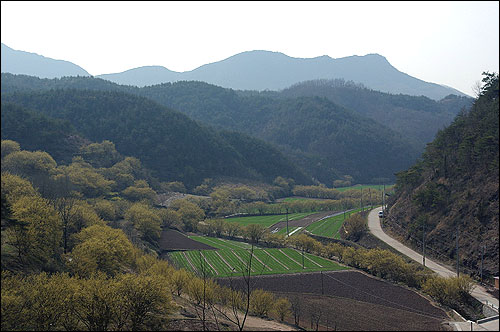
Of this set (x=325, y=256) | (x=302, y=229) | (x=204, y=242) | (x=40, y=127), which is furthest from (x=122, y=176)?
(x=325, y=256)

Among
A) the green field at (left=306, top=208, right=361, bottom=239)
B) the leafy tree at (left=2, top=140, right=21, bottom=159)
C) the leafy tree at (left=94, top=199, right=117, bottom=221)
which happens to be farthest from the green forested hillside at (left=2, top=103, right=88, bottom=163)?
the green field at (left=306, top=208, right=361, bottom=239)

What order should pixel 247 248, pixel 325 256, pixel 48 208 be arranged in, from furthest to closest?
pixel 247 248 → pixel 325 256 → pixel 48 208

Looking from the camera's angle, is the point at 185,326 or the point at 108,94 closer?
the point at 185,326

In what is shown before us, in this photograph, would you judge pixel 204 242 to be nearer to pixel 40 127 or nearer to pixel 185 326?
pixel 185 326

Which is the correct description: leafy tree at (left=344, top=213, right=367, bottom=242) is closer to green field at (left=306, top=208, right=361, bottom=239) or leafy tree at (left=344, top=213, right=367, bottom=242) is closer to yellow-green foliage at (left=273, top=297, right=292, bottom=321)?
green field at (left=306, top=208, right=361, bottom=239)

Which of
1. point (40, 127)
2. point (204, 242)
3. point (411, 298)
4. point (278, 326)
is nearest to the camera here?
point (278, 326)

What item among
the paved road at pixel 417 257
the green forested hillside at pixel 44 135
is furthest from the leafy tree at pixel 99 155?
the paved road at pixel 417 257

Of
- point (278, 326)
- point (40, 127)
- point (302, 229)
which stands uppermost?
point (40, 127)

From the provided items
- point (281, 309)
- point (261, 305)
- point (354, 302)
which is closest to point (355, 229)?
point (354, 302)
